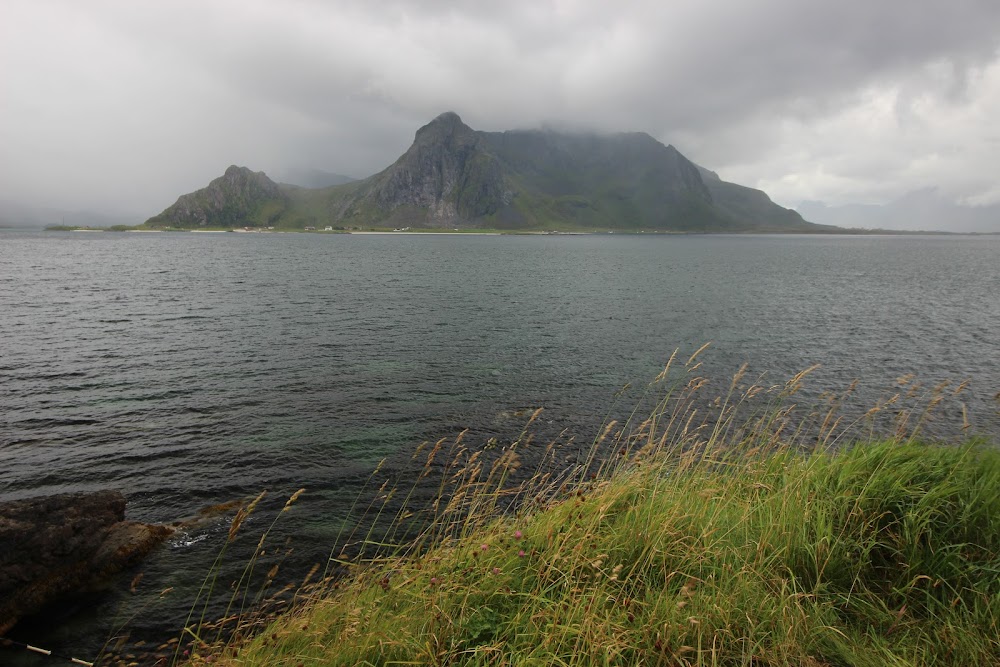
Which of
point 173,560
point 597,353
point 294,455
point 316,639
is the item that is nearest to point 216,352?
point 294,455

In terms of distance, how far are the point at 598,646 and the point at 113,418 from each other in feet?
83.4

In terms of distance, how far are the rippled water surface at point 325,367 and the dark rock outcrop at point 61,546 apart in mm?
829

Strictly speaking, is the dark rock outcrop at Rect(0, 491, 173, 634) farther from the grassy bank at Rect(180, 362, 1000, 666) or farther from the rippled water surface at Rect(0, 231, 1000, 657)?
the grassy bank at Rect(180, 362, 1000, 666)

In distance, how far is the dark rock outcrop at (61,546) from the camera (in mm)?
10758

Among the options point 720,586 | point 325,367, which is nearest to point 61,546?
point 720,586

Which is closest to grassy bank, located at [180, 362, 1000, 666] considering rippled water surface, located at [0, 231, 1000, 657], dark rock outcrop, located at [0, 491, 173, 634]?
dark rock outcrop, located at [0, 491, 173, 634]

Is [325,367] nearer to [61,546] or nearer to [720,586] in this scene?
[61,546]

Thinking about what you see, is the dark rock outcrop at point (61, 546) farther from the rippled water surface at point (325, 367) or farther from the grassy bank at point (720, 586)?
the grassy bank at point (720, 586)

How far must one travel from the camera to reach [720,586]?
669 cm

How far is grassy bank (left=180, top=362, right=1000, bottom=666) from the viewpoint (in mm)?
5801

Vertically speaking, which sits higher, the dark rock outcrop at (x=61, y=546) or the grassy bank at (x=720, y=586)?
the grassy bank at (x=720, y=586)

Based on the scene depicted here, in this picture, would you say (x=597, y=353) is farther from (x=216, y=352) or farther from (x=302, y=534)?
(x=216, y=352)

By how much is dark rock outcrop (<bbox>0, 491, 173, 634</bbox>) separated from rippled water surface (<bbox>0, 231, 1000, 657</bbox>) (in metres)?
0.83

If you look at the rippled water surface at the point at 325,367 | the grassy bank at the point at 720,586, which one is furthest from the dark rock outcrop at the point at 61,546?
the grassy bank at the point at 720,586
